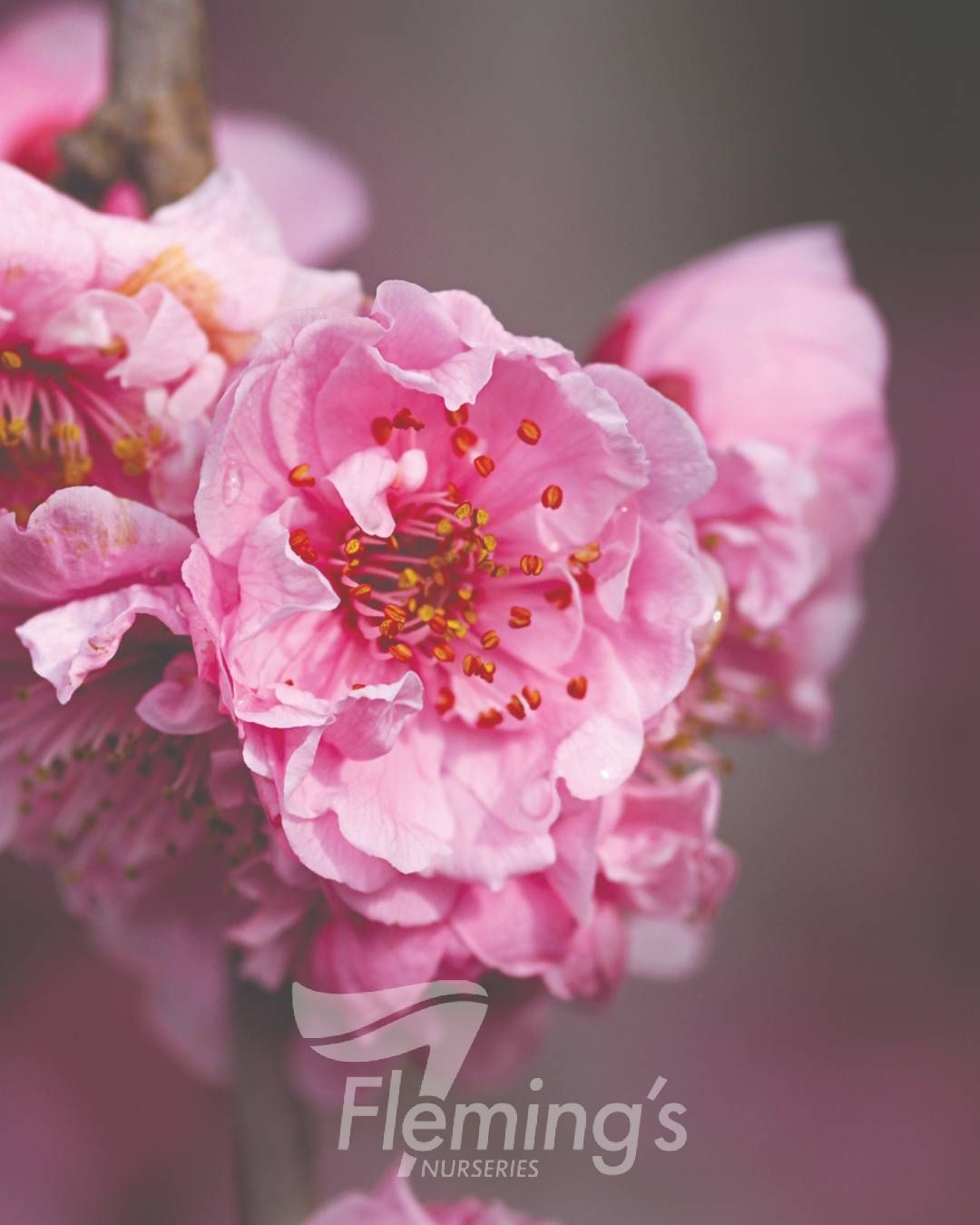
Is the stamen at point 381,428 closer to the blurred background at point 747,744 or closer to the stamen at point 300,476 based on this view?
the stamen at point 300,476

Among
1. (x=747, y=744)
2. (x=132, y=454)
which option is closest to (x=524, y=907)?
(x=132, y=454)

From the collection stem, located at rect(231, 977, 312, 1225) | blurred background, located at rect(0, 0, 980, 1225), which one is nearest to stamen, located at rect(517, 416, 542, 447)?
stem, located at rect(231, 977, 312, 1225)

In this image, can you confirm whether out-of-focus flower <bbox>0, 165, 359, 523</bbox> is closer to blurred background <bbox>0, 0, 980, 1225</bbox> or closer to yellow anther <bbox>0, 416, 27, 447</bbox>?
yellow anther <bbox>0, 416, 27, 447</bbox>

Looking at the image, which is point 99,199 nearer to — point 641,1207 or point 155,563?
point 155,563

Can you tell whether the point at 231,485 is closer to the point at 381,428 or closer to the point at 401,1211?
the point at 381,428

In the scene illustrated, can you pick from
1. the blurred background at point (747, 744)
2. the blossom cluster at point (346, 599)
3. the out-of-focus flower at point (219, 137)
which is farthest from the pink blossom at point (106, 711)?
the blurred background at point (747, 744)

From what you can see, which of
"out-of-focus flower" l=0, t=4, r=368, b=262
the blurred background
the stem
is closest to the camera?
the stem
